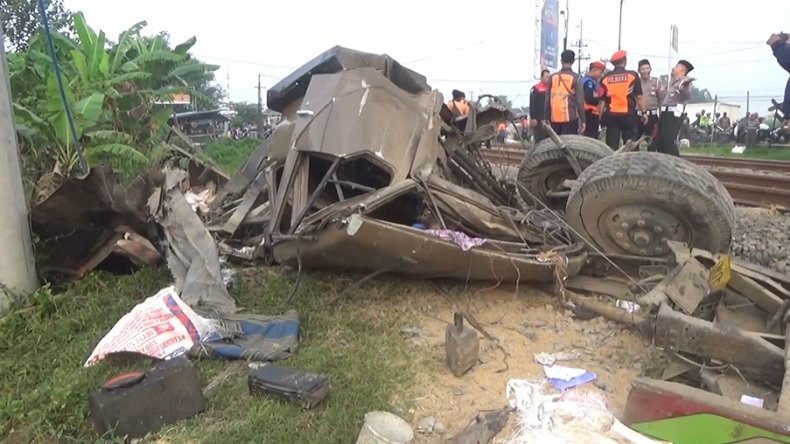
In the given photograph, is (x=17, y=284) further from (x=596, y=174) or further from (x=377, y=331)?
(x=596, y=174)

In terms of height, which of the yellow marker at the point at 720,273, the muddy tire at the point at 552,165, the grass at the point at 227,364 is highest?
the muddy tire at the point at 552,165

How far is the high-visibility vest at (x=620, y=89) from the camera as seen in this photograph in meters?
8.23

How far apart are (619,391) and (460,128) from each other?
10.0 feet

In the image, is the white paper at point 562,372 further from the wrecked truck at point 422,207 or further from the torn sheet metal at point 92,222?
the torn sheet metal at point 92,222

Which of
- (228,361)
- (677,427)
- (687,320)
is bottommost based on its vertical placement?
(228,361)

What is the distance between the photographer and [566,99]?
864 centimetres

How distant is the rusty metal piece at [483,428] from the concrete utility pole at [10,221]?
339cm

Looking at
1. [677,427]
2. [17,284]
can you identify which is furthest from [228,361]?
[677,427]

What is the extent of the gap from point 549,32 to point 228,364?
36.9m

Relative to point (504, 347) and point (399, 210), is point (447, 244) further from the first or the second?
point (399, 210)

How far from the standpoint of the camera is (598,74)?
902 cm

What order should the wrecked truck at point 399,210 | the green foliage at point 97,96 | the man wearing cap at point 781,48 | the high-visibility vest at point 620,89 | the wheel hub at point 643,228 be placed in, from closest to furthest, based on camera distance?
the wrecked truck at point 399,210 → the wheel hub at point 643,228 → the green foliage at point 97,96 → the man wearing cap at point 781,48 → the high-visibility vest at point 620,89

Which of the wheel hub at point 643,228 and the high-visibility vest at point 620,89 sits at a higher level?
the high-visibility vest at point 620,89

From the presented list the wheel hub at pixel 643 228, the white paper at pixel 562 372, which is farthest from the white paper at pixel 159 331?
the wheel hub at pixel 643 228
